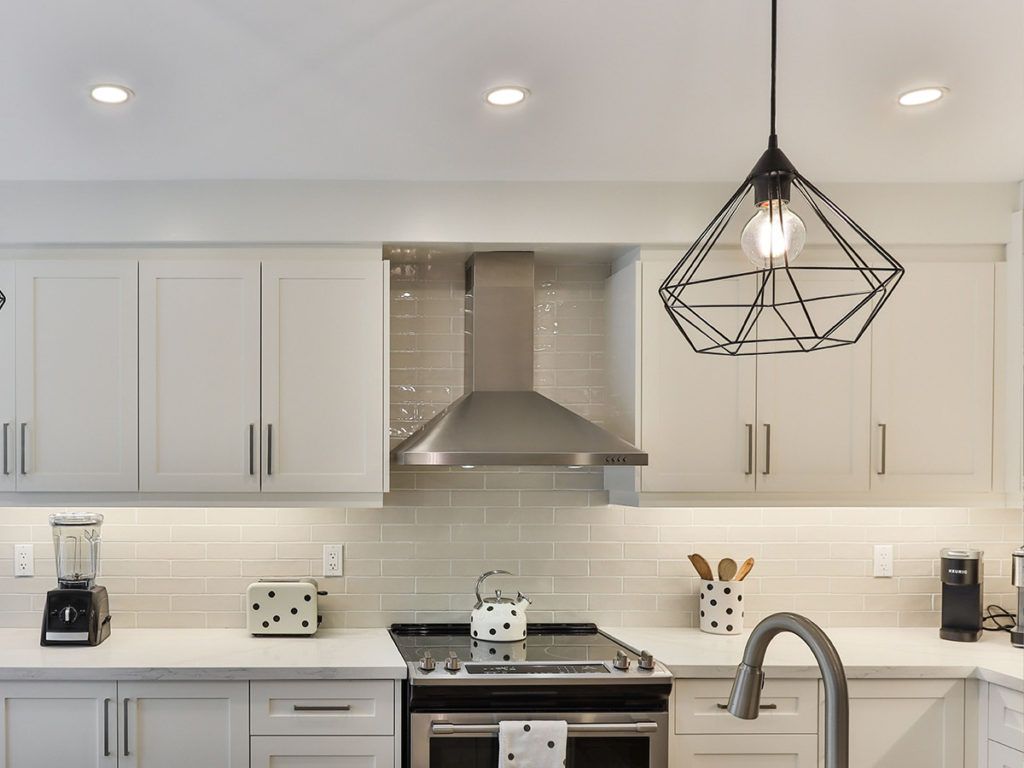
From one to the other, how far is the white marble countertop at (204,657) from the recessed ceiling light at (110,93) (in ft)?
5.54

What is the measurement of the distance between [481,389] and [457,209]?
67 centimetres

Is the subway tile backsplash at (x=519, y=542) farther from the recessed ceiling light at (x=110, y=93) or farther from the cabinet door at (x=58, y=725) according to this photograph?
the recessed ceiling light at (x=110, y=93)

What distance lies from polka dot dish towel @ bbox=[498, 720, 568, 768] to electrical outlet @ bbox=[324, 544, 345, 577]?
103 centimetres

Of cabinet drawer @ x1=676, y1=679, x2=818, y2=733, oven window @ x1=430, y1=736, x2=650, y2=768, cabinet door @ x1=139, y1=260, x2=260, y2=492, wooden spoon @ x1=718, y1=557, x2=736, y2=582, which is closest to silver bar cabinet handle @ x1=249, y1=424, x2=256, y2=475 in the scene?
cabinet door @ x1=139, y1=260, x2=260, y2=492

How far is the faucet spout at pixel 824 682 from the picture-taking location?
1121mm

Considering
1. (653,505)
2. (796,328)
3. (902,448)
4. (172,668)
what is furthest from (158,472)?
(902,448)

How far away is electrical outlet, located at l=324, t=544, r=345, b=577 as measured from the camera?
355 cm

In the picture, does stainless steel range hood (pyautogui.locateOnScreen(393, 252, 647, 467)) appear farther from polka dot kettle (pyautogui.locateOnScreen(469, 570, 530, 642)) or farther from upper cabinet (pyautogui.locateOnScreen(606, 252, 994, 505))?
polka dot kettle (pyautogui.locateOnScreen(469, 570, 530, 642))

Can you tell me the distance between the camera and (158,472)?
3225mm

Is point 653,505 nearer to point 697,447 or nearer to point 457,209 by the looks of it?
point 697,447

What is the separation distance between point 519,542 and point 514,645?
0.45 m

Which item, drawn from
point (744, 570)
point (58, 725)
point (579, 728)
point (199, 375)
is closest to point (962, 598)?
point (744, 570)

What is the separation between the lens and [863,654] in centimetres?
309

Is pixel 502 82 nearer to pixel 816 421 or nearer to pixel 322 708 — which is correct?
pixel 816 421
